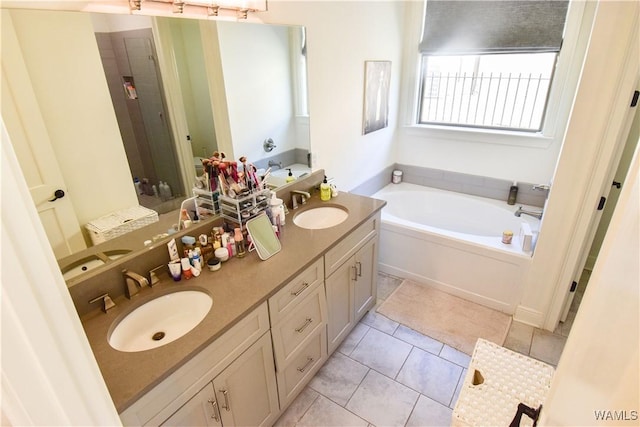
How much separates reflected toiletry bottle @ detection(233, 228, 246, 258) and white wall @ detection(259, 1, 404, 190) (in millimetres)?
988

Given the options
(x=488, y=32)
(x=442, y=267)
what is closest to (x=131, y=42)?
(x=442, y=267)

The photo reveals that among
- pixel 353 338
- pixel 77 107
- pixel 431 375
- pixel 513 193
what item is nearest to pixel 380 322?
pixel 353 338

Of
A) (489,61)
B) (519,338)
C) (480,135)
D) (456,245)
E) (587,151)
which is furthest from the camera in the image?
(480,135)

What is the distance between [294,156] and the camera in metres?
2.31

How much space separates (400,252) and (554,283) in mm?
1075

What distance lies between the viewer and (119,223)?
142cm

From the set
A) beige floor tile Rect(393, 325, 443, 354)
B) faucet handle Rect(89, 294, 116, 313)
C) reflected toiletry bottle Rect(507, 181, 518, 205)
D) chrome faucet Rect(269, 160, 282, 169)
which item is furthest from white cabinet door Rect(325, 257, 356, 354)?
reflected toiletry bottle Rect(507, 181, 518, 205)

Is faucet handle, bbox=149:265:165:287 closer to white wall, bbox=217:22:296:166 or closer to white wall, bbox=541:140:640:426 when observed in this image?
Answer: white wall, bbox=217:22:296:166

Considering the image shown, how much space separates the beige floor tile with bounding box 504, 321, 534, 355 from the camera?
2197mm

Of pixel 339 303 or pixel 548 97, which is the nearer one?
pixel 339 303

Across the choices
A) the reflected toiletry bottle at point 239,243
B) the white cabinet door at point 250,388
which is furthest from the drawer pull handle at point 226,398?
the reflected toiletry bottle at point 239,243

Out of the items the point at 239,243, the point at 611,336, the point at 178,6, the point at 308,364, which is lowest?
the point at 308,364

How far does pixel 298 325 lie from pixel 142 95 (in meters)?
1.26

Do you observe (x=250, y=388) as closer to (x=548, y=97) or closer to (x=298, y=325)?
(x=298, y=325)
